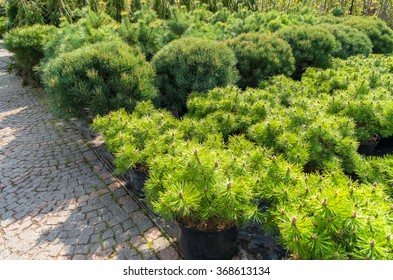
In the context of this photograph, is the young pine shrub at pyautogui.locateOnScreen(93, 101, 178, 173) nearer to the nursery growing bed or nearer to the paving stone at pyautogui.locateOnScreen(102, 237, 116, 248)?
the nursery growing bed

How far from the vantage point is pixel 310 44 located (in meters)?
6.35

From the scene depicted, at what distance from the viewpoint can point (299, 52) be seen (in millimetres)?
6352

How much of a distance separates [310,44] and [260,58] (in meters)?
1.66

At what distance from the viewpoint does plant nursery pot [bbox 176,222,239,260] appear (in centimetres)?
254

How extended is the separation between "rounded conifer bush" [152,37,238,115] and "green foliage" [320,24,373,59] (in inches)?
160

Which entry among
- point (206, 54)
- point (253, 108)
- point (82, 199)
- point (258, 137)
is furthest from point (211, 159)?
point (206, 54)

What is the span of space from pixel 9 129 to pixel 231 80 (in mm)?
4914

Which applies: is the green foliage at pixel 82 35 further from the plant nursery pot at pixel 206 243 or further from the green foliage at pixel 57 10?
the plant nursery pot at pixel 206 243

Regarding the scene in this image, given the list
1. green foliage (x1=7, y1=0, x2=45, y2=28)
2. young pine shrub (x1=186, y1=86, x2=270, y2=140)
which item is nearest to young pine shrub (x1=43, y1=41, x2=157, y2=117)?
young pine shrub (x1=186, y1=86, x2=270, y2=140)

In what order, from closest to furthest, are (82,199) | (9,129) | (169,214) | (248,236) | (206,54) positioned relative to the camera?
(169,214) < (248,236) < (82,199) < (206,54) < (9,129)

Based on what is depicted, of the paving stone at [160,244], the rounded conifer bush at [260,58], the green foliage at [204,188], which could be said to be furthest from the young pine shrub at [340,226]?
the rounded conifer bush at [260,58]

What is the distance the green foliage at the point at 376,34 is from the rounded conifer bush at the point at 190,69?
619 centimetres

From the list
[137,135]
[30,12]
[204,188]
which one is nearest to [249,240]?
[204,188]

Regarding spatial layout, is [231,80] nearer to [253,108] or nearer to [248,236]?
[253,108]
